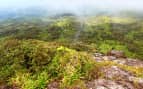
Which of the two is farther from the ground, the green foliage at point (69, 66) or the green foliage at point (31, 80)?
the green foliage at point (69, 66)

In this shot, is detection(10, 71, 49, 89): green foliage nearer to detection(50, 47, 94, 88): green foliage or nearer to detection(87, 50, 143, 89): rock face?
detection(50, 47, 94, 88): green foliage

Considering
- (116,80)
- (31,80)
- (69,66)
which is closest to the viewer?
(31,80)

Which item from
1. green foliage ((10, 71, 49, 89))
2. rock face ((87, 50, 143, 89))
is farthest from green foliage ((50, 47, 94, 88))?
rock face ((87, 50, 143, 89))

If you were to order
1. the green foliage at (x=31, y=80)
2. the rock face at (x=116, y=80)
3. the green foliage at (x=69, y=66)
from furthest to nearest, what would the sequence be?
the green foliage at (x=69, y=66), the rock face at (x=116, y=80), the green foliage at (x=31, y=80)

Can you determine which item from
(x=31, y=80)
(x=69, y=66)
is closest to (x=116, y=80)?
(x=69, y=66)

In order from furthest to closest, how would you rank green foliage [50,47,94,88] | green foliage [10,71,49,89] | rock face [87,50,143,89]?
1. green foliage [50,47,94,88]
2. rock face [87,50,143,89]
3. green foliage [10,71,49,89]

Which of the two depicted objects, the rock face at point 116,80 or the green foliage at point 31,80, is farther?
the rock face at point 116,80

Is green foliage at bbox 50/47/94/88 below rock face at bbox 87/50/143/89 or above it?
above

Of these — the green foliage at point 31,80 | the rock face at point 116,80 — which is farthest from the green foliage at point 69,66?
the rock face at point 116,80

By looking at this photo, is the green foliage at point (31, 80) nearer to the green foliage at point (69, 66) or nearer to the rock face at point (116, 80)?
the green foliage at point (69, 66)

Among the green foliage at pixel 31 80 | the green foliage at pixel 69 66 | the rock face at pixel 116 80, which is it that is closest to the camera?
the green foliage at pixel 31 80

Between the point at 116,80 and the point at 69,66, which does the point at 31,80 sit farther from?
the point at 116,80

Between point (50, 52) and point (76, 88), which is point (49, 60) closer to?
point (50, 52)

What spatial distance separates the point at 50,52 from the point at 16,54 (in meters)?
3.23
